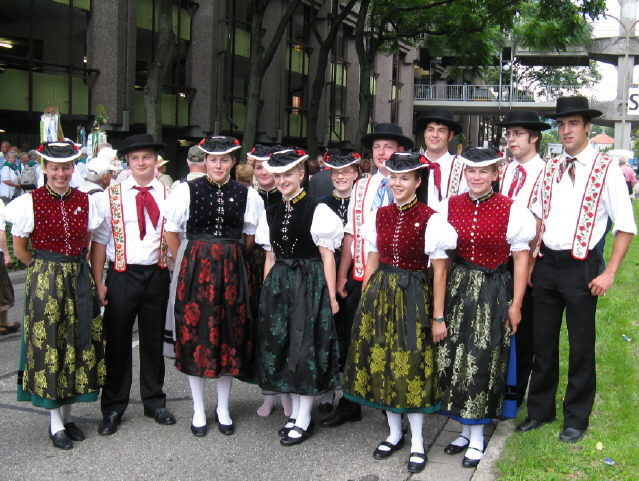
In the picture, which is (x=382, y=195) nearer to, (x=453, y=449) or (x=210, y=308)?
(x=210, y=308)

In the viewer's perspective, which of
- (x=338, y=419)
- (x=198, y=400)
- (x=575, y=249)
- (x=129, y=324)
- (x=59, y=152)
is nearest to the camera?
(x=575, y=249)

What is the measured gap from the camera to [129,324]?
5414mm

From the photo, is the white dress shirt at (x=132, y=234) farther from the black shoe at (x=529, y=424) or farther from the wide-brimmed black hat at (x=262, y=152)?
the black shoe at (x=529, y=424)

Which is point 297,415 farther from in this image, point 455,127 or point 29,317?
point 455,127

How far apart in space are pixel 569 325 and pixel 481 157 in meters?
1.26

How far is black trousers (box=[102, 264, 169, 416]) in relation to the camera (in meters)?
5.33

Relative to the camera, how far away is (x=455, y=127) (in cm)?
552

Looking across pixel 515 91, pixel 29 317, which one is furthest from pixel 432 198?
pixel 515 91

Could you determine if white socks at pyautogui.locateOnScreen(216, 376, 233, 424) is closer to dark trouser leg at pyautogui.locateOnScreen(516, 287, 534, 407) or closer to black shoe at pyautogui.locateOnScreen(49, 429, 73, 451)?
black shoe at pyautogui.locateOnScreen(49, 429, 73, 451)

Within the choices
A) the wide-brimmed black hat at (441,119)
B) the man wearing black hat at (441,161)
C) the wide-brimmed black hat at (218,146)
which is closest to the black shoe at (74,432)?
the wide-brimmed black hat at (218,146)

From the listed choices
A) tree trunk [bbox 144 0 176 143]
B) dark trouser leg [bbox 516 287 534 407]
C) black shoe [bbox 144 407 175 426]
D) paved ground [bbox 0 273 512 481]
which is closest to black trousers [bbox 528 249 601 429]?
dark trouser leg [bbox 516 287 534 407]

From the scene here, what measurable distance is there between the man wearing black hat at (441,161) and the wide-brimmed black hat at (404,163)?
2.30ft

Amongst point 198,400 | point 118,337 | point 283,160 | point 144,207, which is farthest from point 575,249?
point 118,337

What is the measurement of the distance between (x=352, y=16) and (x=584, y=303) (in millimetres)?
29524
